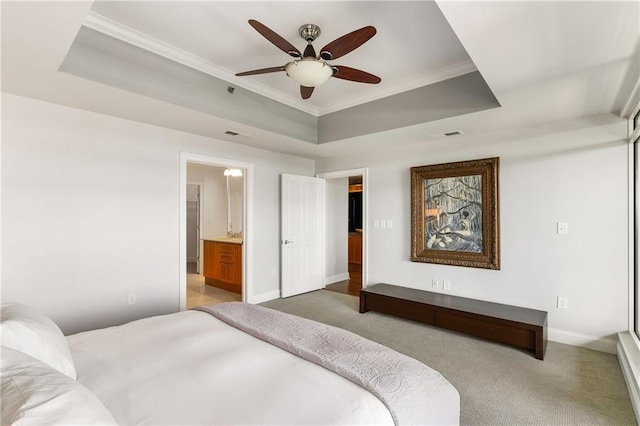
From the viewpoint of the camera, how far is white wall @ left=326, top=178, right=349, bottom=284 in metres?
6.00

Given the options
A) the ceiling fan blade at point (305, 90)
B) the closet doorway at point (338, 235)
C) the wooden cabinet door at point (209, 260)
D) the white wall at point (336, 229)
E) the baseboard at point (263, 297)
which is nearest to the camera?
the ceiling fan blade at point (305, 90)

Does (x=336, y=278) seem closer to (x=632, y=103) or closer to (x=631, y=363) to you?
(x=631, y=363)

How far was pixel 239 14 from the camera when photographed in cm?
229

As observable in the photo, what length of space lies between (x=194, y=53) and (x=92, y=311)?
268 cm

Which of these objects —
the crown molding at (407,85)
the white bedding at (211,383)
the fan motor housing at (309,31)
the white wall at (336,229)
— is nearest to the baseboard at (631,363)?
the white bedding at (211,383)

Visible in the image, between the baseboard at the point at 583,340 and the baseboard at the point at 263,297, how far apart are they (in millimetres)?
3511

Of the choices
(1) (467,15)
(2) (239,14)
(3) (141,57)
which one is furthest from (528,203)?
(3) (141,57)

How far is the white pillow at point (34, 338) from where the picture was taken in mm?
1206

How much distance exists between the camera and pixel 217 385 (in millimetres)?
1291

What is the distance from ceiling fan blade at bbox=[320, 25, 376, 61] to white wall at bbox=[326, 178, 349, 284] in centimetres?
388

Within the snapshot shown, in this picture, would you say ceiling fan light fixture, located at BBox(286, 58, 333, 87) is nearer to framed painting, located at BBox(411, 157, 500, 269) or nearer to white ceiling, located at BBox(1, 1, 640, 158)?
white ceiling, located at BBox(1, 1, 640, 158)

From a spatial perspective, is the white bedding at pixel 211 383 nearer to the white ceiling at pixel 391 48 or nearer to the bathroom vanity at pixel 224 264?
the white ceiling at pixel 391 48

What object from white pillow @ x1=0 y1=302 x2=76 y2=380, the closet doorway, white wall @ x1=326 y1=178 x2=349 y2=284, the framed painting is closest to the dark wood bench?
the framed painting

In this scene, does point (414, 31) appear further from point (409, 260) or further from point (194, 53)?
point (409, 260)
